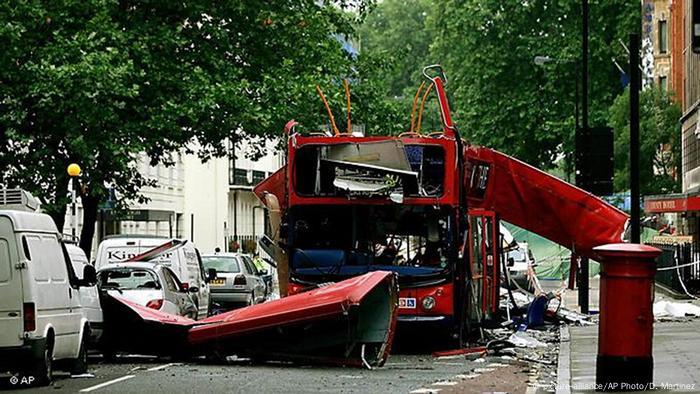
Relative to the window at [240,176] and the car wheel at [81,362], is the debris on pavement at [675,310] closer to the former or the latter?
the car wheel at [81,362]

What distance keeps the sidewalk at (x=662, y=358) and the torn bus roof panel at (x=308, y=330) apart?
7.68 ft

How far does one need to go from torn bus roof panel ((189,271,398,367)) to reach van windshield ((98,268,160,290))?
216 inches

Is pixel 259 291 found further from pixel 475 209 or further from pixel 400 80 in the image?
pixel 400 80

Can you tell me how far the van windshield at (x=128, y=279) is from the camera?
26.8 m

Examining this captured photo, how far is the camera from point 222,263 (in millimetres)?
41594

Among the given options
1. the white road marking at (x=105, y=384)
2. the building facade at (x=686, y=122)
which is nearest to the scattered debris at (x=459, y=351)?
the white road marking at (x=105, y=384)

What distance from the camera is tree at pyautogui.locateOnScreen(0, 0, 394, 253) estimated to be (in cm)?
3444

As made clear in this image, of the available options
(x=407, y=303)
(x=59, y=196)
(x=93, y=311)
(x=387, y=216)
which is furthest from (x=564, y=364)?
(x=59, y=196)

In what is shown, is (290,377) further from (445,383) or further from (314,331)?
(314,331)

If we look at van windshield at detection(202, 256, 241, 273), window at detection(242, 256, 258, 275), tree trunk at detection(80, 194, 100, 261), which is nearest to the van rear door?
tree trunk at detection(80, 194, 100, 261)

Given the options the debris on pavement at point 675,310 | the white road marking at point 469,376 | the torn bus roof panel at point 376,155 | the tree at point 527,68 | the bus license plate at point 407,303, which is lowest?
the debris on pavement at point 675,310

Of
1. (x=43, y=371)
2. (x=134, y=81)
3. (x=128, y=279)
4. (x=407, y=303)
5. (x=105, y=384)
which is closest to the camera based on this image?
(x=43, y=371)

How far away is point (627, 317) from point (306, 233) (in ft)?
28.2

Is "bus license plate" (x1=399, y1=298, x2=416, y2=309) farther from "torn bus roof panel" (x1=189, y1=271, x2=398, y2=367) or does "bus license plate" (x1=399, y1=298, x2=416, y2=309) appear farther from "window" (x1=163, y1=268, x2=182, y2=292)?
"window" (x1=163, y1=268, x2=182, y2=292)
